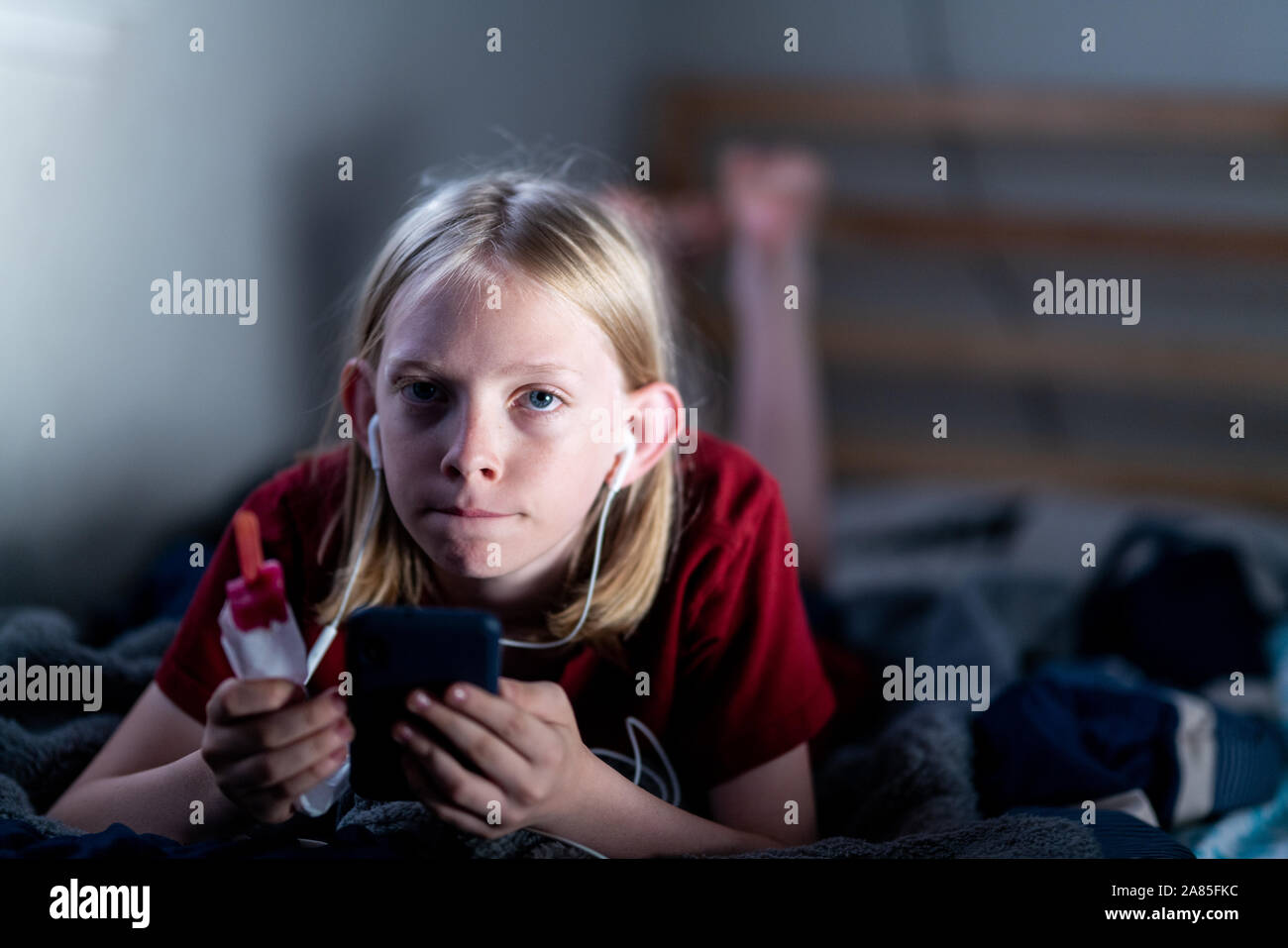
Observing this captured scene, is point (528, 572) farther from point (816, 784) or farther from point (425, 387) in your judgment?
point (816, 784)

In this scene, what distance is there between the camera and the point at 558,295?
0.57 meters

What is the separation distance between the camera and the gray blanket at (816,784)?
567 mm

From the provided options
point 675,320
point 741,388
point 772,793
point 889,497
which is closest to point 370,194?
point 675,320

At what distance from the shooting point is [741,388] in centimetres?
150

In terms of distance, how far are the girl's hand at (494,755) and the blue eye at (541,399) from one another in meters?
0.14

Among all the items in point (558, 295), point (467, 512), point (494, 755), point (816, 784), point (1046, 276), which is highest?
point (1046, 276)

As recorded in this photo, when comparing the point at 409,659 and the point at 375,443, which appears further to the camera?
the point at 375,443

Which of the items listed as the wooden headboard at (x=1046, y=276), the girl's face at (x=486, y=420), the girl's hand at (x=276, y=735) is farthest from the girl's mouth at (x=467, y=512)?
the wooden headboard at (x=1046, y=276)

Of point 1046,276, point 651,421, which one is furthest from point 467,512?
point 1046,276

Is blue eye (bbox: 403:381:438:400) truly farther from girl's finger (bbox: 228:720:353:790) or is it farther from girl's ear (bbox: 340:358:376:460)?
girl's finger (bbox: 228:720:353:790)

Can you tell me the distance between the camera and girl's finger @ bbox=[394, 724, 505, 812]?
1.59 feet

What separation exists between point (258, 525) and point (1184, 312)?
5.31ft

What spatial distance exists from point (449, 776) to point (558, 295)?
0.25m

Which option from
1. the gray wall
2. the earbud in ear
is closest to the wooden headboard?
the gray wall
